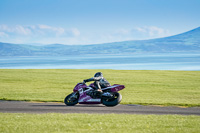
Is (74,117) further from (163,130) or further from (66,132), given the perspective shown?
(163,130)

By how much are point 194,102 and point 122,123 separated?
8.92 m

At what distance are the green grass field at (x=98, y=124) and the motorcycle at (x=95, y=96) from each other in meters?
3.07

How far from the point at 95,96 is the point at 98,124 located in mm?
5175

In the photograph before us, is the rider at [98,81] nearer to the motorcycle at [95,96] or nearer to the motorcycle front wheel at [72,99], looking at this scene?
the motorcycle at [95,96]

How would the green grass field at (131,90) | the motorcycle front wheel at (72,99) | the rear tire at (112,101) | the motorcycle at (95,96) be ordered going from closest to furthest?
the motorcycle at (95,96), the rear tire at (112,101), the motorcycle front wheel at (72,99), the green grass field at (131,90)

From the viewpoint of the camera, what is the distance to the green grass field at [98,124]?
1014 centimetres

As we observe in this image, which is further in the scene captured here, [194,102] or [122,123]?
[194,102]

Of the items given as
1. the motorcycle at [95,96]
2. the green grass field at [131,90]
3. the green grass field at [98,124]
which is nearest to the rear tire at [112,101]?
the motorcycle at [95,96]

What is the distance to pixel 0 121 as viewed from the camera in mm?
11469

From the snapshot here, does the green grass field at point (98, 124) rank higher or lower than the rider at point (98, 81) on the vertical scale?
lower

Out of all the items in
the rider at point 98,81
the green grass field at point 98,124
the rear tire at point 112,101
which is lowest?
the green grass field at point 98,124

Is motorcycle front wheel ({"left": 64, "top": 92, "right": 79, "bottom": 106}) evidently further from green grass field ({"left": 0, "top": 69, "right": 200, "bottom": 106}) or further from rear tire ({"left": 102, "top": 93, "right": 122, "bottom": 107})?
green grass field ({"left": 0, "top": 69, "right": 200, "bottom": 106})

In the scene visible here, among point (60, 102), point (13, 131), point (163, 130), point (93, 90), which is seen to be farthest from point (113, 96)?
point (13, 131)

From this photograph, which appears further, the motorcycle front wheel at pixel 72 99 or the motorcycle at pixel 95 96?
the motorcycle front wheel at pixel 72 99
